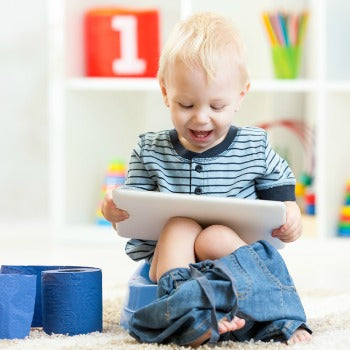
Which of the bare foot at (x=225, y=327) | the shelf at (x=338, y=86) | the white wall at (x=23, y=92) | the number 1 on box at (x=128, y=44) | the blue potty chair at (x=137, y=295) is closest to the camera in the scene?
the bare foot at (x=225, y=327)

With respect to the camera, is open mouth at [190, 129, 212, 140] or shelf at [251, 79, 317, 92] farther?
shelf at [251, 79, 317, 92]

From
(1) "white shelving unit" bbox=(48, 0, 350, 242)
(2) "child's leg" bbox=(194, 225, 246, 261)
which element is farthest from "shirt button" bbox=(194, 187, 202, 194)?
(1) "white shelving unit" bbox=(48, 0, 350, 242)

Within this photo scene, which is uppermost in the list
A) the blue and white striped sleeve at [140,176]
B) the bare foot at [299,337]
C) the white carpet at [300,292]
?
the blue and white striped sleeve at [140,176]

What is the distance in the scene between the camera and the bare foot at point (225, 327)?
1.20 m

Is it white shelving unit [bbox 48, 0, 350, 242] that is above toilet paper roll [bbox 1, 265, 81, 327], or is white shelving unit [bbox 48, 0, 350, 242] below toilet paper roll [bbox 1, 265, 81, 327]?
above

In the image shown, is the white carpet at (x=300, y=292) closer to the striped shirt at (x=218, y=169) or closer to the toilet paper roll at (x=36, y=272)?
the toilet paper roll at (x=36, y=272)

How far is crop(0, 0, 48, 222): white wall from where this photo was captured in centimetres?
317

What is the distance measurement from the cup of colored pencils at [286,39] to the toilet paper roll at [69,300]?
161 cm

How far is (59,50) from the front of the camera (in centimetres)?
284

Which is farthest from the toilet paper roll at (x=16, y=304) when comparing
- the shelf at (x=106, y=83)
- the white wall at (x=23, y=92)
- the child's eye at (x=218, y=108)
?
the white wall at (x=23, y=92)

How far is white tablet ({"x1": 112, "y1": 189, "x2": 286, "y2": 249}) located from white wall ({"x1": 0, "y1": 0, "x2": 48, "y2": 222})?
184 centimetres

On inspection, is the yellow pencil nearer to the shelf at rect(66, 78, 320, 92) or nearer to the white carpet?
the shelf at rect(66, 78, 320, 92)

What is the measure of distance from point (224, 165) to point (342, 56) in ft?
4.38

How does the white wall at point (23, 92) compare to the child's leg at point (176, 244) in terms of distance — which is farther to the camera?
the white wall at point (23, 92)
